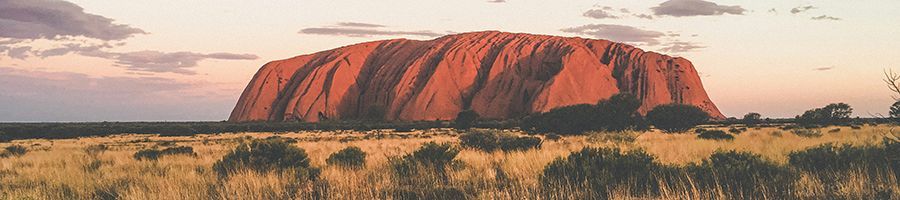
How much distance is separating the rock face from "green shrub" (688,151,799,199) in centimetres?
9929

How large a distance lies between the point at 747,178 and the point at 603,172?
1.97 metres

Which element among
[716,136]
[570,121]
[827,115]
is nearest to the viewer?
[716,136]

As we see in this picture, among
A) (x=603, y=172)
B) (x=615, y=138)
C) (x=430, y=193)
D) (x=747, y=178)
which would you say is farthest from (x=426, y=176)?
(x=615, y=138)

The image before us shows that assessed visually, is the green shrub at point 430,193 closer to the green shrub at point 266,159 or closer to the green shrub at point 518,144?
the green shrub at point 266,159

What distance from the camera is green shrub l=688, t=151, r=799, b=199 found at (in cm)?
775

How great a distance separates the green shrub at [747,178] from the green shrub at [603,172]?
700mm

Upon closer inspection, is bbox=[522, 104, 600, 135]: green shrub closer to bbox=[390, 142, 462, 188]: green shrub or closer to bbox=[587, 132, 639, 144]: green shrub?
bbox=[587, 132, 639, 144]: green shrub

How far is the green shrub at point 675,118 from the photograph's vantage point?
50.5 m

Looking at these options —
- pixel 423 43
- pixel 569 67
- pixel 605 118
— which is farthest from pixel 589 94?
pixel 605 118

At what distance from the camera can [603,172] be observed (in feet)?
29.7

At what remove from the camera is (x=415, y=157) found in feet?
44.1

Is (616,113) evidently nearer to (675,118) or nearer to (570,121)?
(570,121)

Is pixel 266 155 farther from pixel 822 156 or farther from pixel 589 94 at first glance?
pixel 589 94

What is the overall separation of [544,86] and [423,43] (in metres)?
39.3
